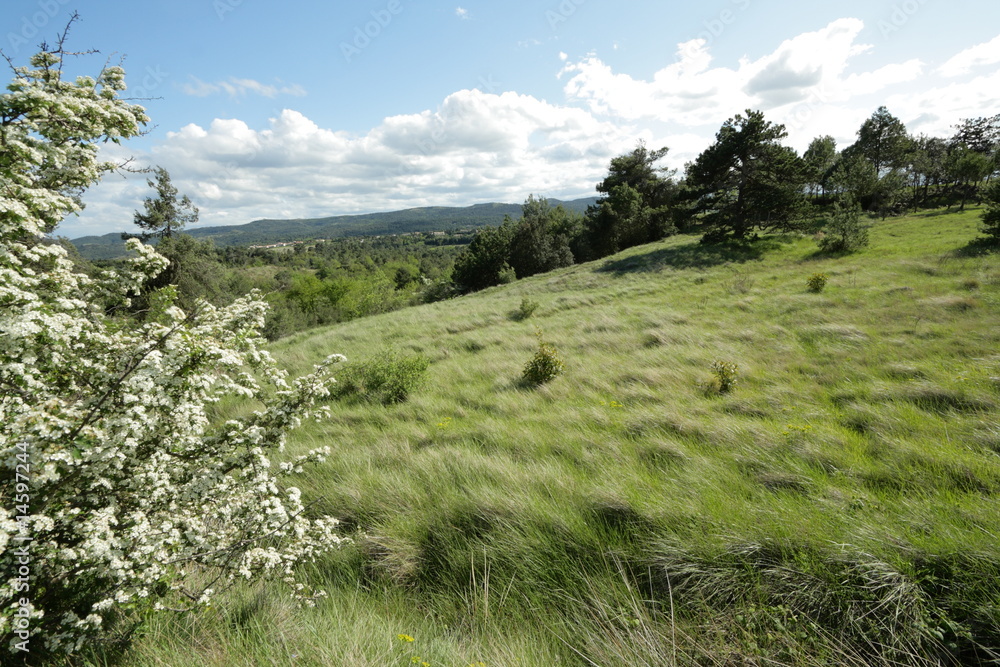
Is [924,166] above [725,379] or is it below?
above

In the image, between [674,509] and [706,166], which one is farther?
[706,166]

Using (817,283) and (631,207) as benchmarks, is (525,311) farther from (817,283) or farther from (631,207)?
(631,207)

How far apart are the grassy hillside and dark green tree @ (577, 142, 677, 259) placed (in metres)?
30.7

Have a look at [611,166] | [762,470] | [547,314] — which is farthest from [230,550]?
[611,166]

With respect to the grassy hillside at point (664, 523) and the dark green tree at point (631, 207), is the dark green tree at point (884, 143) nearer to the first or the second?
the dark green tree at point (631, 207)

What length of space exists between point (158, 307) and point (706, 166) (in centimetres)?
2744

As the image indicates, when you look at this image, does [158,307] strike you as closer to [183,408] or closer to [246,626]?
[183,408]

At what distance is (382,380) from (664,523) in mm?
6038

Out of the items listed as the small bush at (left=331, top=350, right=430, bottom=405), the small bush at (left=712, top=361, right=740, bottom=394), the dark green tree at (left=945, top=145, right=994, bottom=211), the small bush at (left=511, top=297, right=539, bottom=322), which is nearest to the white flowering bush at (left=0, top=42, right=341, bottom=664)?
the small bush at (left=331, top=350, right=430, bottom=405)

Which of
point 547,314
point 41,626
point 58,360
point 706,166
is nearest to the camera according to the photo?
point 41,626

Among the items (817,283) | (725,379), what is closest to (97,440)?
(725,379)

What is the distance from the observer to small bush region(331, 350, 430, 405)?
7.41 meters

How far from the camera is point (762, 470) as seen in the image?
144 inches

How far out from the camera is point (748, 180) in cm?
2312
